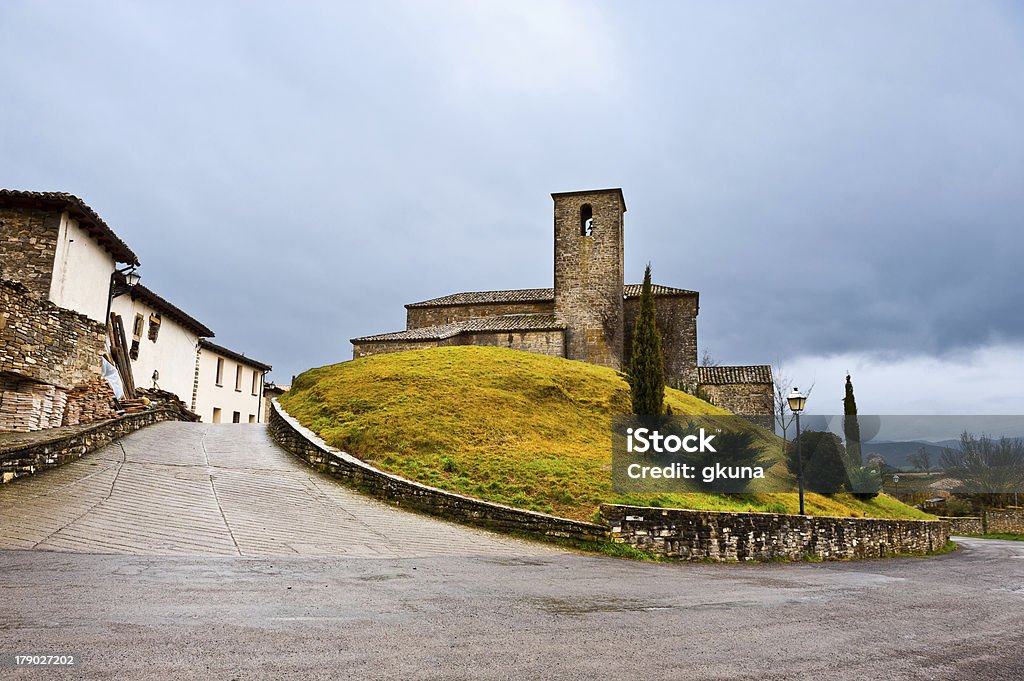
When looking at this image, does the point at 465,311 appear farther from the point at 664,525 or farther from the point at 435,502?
the point at 664,525

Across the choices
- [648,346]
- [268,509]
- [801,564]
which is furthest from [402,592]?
[648,346]

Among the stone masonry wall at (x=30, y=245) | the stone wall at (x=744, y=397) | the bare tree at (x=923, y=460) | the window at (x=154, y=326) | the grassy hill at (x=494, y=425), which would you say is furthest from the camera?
the bare tree at (x=923, y=460)

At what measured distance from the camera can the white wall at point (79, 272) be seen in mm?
18078

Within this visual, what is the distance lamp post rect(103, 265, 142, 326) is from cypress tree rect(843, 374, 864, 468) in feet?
84.6

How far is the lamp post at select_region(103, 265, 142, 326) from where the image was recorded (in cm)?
2156

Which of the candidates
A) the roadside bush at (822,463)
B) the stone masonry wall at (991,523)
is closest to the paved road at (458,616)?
the roadside bush at (822,463)

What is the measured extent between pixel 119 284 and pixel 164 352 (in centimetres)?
669

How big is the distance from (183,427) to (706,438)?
626 inches

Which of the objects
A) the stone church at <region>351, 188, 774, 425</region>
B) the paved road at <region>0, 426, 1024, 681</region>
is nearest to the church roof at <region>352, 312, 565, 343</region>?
the stone church at <region>351, 188, 774, 425</region>

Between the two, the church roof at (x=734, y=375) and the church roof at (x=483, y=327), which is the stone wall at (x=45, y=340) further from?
the church roof at (x=734, y=375)

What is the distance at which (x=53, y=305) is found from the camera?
16625 millimetres

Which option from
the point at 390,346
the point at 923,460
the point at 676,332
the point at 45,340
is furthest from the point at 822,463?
the point at 923,460

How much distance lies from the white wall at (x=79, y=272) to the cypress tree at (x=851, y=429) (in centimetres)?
2579

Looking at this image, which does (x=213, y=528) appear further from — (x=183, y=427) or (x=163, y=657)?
(x=183, y=427)
